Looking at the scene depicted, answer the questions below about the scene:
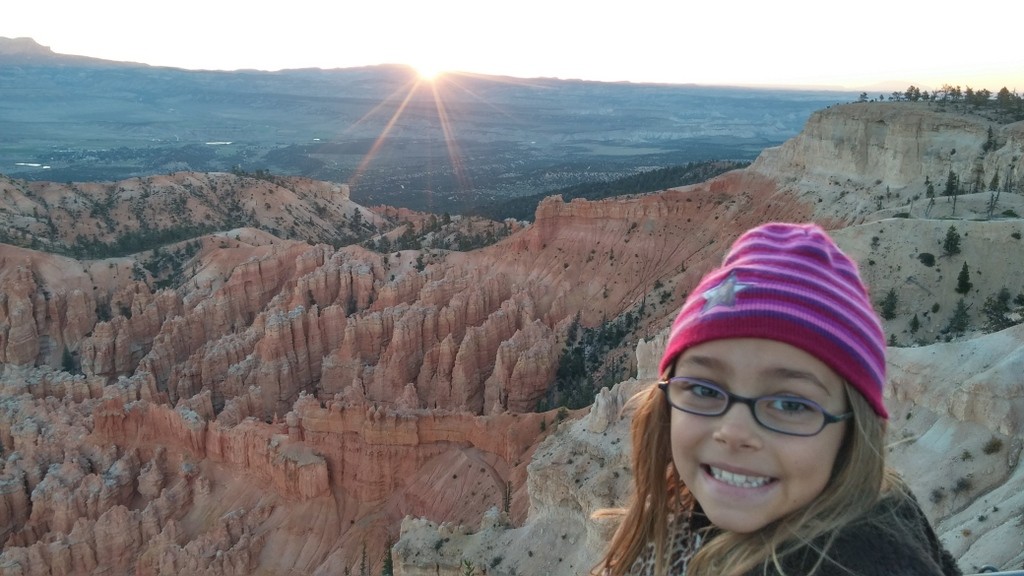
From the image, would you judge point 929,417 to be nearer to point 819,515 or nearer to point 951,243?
point 819,515

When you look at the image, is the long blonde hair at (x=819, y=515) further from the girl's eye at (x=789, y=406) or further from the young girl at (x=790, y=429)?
the girl's eye at (x=789, y=406)

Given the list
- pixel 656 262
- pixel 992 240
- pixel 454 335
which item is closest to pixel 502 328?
pixel 454 335

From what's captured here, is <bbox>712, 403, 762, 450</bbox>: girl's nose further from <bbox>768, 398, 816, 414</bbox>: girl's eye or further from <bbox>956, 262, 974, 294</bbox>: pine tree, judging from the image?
<bbox>956, 262, 974, 294</bbox>: pine tree

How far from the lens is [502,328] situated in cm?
3722

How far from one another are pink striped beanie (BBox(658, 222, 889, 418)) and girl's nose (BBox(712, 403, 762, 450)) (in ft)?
0.82

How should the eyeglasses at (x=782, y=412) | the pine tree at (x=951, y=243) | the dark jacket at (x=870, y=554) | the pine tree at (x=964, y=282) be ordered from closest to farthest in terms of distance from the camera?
the dark jacket at (x=870, y=554), the eyeglasses at (x=782, y=412), the pine tree at (x=964, y=282), the pine tree at (x=951, y=243)

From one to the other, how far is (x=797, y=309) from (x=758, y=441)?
1.47 ft

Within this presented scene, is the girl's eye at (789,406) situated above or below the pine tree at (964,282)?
above

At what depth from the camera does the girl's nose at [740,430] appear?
6.91 ft

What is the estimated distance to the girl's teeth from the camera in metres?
2.16

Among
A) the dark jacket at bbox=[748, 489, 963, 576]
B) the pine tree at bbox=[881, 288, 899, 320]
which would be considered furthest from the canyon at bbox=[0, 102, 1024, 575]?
the dark jacket at bbox=[748, 489, 963, 576]

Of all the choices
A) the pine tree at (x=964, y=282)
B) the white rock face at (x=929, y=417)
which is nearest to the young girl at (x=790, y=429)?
the white rock face at (x=929, y=417)

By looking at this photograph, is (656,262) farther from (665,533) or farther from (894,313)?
(665,533)

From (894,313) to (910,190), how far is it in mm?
16196
